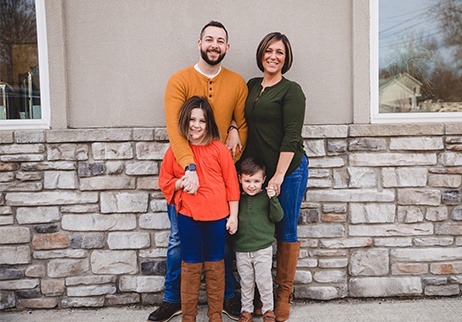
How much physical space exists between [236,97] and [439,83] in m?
1.78

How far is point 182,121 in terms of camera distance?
105 inches

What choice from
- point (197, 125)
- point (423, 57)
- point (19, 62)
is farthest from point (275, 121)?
point (19, 62)

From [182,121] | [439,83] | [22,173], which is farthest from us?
[439,83]

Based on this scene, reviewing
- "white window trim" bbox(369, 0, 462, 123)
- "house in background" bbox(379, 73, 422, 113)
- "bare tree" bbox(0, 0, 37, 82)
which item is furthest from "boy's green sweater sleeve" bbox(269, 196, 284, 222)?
"bare tree" bbox(0, 0, 37, 82)

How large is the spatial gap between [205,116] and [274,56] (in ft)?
2.03

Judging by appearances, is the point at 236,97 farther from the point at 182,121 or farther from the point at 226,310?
the point at 226,310

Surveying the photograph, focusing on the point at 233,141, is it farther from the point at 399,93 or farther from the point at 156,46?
the point at 399,93

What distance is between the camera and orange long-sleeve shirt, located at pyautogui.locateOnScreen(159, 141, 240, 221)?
2.65 meters

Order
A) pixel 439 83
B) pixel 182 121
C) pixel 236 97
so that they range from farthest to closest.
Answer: pixel 439 83 < pixel 236 97 < pixel 182 121

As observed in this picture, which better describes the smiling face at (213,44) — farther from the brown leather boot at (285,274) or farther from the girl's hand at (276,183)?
the brown leather boot at (285,274)

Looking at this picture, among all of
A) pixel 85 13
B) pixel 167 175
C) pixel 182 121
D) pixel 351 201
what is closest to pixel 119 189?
pixel 167 175

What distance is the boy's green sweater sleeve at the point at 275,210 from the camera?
2760 millimetres

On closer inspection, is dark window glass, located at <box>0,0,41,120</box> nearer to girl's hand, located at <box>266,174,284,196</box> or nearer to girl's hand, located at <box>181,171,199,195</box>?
girl's hand, located at <box>181,171,199,195</box>

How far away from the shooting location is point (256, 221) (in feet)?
9.16
